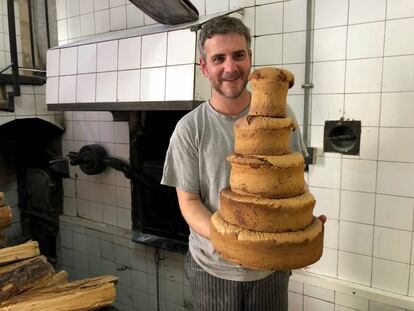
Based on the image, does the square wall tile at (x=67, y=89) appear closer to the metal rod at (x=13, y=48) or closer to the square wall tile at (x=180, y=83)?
the metal rod at (x=13, y=48)

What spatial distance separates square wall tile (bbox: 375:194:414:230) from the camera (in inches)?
61.3

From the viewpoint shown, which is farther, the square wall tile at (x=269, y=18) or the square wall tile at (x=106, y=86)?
the square wall tile at (x=106, y=86)

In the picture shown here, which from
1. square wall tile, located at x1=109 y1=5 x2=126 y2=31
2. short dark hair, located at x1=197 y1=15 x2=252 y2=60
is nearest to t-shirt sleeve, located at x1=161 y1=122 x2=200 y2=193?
short dark hair, located at x1=197 y1=15 x2=252 y2=60

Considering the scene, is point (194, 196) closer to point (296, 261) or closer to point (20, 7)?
point (296, 261)

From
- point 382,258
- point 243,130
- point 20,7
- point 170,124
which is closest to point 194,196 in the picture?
point 243,130

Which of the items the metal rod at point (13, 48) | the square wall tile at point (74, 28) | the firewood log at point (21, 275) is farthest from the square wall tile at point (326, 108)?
the metal rod at point (13, 48)

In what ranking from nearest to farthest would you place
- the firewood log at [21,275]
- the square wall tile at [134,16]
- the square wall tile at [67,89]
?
the firewood log at [21,275] < the square wall tile at [67,89] < the square wall tile at [134,16]

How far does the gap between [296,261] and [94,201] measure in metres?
2.39

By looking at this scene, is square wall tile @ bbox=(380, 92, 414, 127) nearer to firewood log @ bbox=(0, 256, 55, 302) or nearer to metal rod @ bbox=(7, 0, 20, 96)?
firewood log @ bbox=(0, 256, 55, 302)

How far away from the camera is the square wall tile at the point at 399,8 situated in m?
1.44

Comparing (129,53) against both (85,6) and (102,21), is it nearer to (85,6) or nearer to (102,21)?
(102,21)

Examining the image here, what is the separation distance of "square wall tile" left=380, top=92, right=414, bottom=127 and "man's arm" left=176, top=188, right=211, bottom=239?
1.01 meters

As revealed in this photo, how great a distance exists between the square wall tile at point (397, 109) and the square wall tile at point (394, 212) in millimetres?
348

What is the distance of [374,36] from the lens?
A: 154cm
